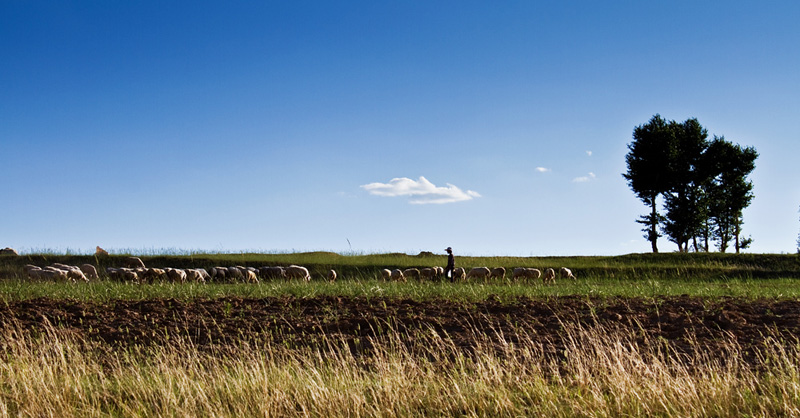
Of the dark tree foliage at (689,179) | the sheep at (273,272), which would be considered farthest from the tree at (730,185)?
the sheep at (273,272)

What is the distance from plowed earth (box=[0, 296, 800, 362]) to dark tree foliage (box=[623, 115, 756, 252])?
30585 millimetres

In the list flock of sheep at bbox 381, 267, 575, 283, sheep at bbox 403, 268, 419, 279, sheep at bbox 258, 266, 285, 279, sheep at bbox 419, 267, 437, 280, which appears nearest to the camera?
flock of sheep at bbox 381, 267, 575, 283

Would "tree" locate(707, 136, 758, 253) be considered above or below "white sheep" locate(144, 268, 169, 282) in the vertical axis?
above

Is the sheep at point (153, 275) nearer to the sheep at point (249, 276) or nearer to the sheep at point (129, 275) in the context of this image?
the sheep at point (129, 275)

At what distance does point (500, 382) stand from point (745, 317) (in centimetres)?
507

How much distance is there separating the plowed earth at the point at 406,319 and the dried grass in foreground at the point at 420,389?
3.04 ft

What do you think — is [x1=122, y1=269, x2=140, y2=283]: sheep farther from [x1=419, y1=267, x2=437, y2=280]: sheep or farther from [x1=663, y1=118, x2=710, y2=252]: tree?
[x1=663, y1=118, x2=710, y2=252]: tree

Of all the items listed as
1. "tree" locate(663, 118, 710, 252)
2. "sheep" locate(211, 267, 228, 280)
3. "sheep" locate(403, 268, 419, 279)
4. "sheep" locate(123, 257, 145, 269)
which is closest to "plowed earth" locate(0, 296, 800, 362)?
"sheep" locate(211, 267, 228, 280)

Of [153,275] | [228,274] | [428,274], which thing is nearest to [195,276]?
[153,275]

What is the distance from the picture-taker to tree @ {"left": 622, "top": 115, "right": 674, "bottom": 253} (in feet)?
128

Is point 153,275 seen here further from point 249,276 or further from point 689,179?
point 689,179

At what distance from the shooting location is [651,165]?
39.3m

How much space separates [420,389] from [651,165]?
37811 mm

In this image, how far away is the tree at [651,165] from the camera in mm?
38969
